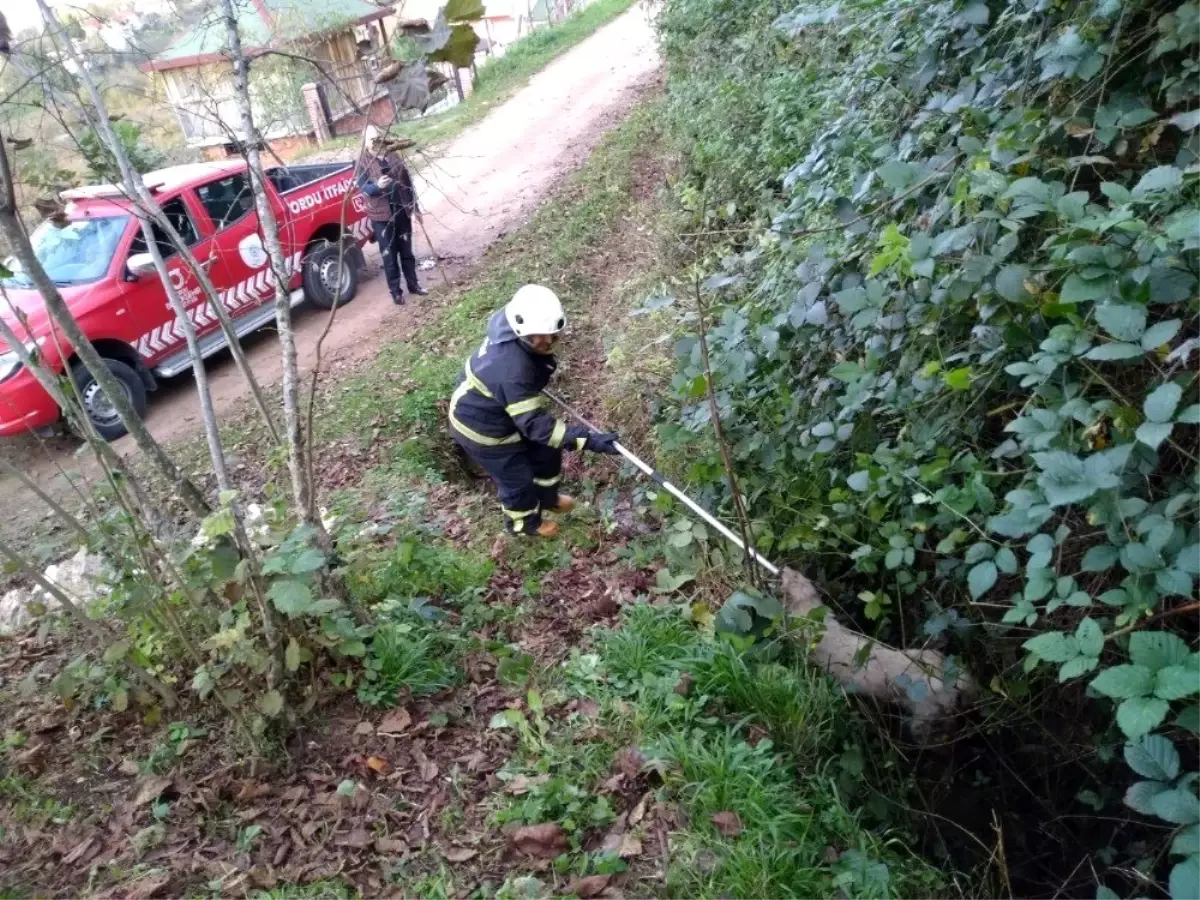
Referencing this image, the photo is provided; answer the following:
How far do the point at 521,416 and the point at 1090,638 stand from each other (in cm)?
321

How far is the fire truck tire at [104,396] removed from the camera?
6941mm

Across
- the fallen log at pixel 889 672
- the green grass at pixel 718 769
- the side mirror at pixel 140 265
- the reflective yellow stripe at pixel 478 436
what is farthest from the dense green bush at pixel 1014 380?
the side mirror at pixel 140 265

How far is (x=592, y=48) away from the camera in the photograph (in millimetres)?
21391

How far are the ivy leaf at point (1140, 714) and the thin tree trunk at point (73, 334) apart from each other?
329cm

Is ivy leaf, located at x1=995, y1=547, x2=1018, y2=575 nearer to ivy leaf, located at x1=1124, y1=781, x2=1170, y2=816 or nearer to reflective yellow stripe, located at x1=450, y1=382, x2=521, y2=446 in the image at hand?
ivy leaf, located at x1=1124, y1=781, x2=1170, y2=816

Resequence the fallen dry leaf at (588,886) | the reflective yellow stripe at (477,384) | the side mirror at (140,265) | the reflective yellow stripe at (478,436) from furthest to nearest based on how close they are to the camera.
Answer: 1. the side mirror at (140,265)
2. the reflective yellow stripe at (478,436)
3. the reflective yellow stripe at (477,384)
4. the fallen dry leaf at (588,886)

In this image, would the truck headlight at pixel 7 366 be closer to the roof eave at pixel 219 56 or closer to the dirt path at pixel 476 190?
the dirt path at pixel 476 190

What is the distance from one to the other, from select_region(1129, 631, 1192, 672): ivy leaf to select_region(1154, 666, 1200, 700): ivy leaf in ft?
0.08

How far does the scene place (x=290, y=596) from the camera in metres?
2.80

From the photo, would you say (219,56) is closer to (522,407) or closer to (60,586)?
(522,407)

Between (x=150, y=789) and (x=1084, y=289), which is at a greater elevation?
(x=1084, y=289)

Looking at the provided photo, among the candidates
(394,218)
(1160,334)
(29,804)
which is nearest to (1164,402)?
(1160,334)

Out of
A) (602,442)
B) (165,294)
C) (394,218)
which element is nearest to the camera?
(602,442)

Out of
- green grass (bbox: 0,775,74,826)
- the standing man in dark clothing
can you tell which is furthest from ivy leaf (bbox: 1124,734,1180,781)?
the standing man in dark clothing
